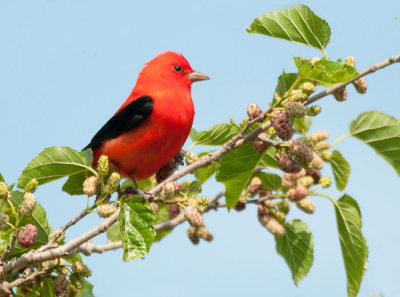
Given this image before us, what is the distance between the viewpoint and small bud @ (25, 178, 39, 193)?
3.57m

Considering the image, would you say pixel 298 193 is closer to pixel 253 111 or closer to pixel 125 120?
pixel 253 111

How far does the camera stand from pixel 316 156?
14.2 feet

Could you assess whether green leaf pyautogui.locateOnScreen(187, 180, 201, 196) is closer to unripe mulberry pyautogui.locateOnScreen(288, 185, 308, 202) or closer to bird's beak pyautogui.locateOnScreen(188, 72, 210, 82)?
unripe mulberry pyautogui.locateOnScreen(288, 185, 308, 202)

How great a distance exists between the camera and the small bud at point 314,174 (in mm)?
4504

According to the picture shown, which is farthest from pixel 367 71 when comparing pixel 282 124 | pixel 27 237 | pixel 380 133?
pixel 27 237

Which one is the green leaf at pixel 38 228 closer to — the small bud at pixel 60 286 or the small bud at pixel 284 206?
the small bud at pixel 60 286

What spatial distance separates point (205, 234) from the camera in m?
4.49

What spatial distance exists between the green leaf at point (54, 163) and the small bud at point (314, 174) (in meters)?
1.79

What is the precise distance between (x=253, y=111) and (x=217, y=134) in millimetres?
680

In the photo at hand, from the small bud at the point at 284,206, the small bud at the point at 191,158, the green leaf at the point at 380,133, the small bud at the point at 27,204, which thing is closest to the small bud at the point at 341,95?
the green leaf at the point at 380,133

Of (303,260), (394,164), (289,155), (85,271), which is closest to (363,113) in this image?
(394,164)

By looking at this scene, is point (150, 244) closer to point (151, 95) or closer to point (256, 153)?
point (256, 153)

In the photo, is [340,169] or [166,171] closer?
[340,169]

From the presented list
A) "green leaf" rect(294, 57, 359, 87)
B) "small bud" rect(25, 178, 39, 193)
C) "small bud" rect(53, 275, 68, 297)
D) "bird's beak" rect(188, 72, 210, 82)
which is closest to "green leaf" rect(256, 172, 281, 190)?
"green leaf" rect(294, 57, 359, 87)
